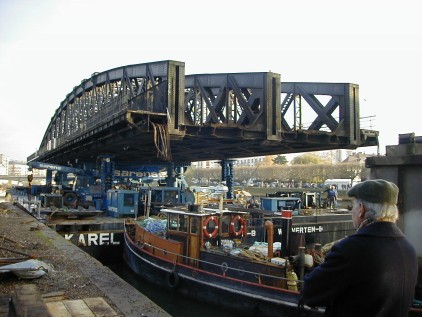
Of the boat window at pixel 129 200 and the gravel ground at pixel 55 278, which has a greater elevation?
the boat window at pixel 129 200

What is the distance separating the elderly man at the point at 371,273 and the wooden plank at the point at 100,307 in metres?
4.03

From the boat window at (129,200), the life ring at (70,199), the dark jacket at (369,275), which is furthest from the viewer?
the life ring at (70,199)

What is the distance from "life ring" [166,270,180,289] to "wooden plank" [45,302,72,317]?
8793 millimetres

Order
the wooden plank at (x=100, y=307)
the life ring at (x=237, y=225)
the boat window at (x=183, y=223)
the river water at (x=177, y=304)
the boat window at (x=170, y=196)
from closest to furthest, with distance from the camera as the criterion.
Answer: the wooden plank at (x=100, y=307) < the river water at (x=177, y=304) < the life ring at (x=237, y=225) < the boat window at (x=183, y=223) < the boat window at (x=170, y=196)

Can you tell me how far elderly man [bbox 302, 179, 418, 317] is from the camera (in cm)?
234

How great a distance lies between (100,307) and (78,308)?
1.05ft

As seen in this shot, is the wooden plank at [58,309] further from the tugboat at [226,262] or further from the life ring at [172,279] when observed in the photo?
the life ring at [172,279]

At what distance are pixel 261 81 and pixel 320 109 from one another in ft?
15.0

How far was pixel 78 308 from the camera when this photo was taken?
5777 millimetres

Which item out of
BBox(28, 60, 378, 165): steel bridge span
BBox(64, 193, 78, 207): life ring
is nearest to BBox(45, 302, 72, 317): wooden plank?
BBox(28, 60, 378, 165): steel bridge span

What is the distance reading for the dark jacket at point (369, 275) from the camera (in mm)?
2342

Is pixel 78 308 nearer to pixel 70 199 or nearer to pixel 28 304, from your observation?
pixel 28 304

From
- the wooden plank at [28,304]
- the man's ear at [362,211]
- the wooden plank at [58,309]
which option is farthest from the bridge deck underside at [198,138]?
the man's ear at [362,211]

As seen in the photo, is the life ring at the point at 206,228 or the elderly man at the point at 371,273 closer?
the elderly man at the point at 371,273
